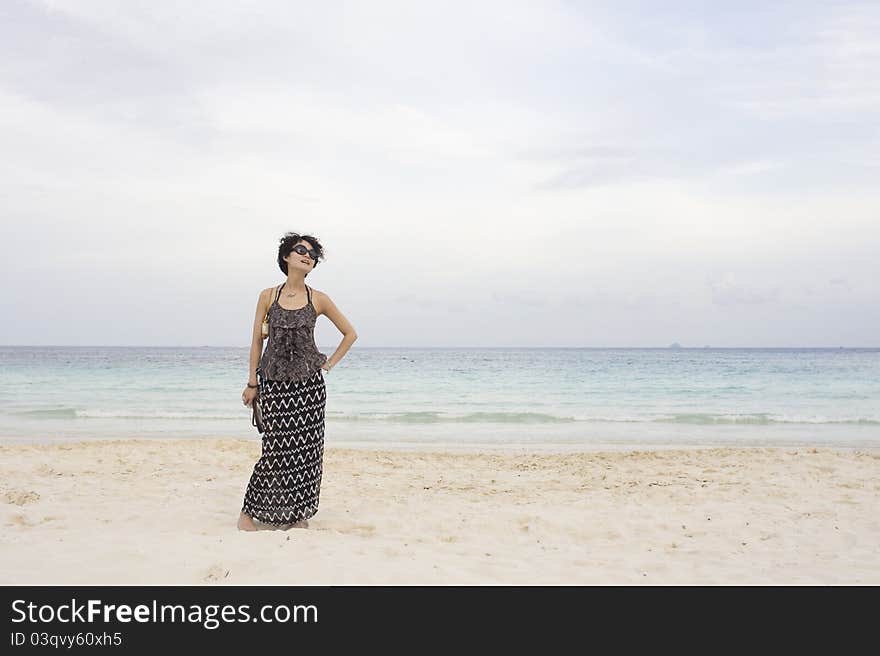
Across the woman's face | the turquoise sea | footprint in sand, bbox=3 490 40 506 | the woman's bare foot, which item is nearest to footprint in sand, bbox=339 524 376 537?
the woman's bare foot

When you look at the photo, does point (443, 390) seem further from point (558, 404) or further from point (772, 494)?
point (772, 494)

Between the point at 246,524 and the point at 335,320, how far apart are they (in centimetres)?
167

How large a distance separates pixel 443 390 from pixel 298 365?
22.9 metres

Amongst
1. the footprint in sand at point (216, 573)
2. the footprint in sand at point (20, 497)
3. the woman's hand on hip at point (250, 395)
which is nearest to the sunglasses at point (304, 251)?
the woman's hand on hip at point (250, 395)

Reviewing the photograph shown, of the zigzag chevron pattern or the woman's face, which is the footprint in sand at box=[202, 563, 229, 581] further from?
the woman's face

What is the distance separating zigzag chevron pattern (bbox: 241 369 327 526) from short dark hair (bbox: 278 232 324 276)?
0.84 metres

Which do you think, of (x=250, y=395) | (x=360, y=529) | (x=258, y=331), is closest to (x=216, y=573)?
(x=250, y=395)

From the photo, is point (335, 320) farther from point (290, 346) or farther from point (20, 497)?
point (20, 497)

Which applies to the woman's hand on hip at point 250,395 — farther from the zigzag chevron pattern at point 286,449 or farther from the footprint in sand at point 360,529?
the footprint in sand at point 360,529

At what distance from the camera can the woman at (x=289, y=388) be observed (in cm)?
526

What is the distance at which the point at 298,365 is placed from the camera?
526cm

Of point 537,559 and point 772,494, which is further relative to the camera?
point 772,494

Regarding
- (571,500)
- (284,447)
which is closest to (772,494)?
(571,500)

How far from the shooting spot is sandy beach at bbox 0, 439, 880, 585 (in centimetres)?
416
